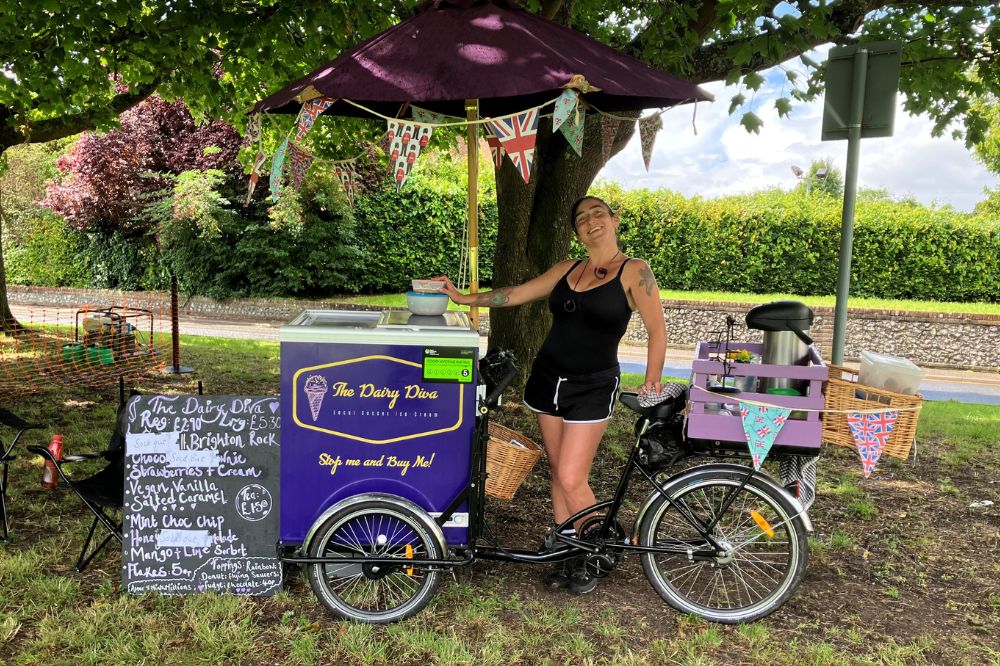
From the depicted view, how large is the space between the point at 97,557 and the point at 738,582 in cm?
315

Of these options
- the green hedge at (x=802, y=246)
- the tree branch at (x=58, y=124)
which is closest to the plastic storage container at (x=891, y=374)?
the tree branch at (x=58, y=124)

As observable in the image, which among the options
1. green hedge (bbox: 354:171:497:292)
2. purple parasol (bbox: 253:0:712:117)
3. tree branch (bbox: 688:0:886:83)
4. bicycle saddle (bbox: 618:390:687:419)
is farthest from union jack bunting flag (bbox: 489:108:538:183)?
green hedge (bbox: 354:171:497:292)

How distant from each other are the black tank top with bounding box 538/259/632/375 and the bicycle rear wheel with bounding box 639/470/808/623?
25.6 inches

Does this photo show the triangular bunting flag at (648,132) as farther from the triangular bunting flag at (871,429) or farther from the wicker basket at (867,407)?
the triangular bunting flag at (871,429)

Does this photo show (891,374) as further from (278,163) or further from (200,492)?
(200,492)

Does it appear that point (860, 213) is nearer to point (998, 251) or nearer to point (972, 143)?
point (998, 251)

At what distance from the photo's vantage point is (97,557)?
147 inches

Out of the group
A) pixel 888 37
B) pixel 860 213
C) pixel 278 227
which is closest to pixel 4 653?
pixel 888 37

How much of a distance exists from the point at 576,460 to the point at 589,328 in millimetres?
604

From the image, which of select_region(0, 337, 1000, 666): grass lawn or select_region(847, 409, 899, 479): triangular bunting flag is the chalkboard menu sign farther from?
select_region(847, 409, 899, 479): triangular bunting flag

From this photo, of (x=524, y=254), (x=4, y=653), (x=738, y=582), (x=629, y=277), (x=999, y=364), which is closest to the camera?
(x=4, y=653)

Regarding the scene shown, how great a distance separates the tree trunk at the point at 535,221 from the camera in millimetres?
6543

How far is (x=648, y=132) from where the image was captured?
442cm

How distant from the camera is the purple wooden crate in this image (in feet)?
10.6
